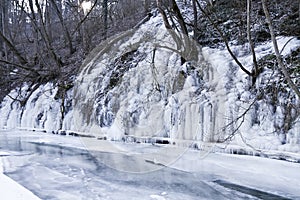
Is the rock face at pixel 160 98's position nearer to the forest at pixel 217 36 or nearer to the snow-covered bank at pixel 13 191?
the forest at pixel 217 36

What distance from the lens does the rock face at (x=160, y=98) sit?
4742 mm

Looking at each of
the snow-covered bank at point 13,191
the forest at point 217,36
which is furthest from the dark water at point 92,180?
the forest at point 217,36

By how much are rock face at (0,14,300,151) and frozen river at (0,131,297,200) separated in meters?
1.26

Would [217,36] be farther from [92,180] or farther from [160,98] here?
[92,180]

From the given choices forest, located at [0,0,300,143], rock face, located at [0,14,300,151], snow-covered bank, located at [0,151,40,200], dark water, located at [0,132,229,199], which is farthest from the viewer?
rock face, located at [0,14,300,151]

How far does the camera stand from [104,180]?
351 centimetres

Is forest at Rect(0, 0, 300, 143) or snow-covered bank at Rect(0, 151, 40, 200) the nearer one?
snow-covered bank at Rect(0, 151, 40, 200)

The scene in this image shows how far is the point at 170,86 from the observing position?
20.4 feet

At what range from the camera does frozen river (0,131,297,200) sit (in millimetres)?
2993

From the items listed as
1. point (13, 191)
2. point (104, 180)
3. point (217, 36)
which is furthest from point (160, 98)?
point (13, 191)

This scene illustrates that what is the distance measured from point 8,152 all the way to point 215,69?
4166 millimetres

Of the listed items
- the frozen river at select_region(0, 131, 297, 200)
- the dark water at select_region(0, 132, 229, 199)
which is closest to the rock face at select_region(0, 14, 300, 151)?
the frozen river at select_region(0, 131, 297, 200)

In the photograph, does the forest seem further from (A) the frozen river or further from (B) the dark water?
(B) the dark water

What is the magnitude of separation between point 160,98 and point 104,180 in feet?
9.81
